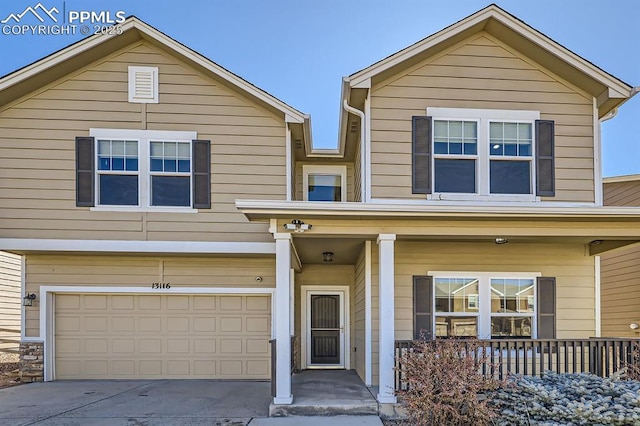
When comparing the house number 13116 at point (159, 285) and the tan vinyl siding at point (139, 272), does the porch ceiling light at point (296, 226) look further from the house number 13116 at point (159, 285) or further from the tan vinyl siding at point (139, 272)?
the house number 13116 at point (159, 285)

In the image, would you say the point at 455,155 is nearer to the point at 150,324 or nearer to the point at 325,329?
the point at 325,329

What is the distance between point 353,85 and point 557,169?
3694 mm

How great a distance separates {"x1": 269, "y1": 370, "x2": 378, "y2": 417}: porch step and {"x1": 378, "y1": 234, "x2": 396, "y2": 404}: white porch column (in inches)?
10.8

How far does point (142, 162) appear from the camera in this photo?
8391mm

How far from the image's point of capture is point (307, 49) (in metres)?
33.2

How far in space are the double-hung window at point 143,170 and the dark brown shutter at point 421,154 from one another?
3675 millimetres

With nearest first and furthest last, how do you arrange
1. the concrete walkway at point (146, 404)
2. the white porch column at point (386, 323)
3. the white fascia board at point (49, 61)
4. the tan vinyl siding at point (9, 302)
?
1. the concrete walkway at point (146, 404)
2. the white porch column at point (386, 323)
3. the white fascia board at point (49, 61)
4. the tan vinyl siding at point (9, 302)

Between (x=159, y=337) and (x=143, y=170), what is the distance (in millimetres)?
3218

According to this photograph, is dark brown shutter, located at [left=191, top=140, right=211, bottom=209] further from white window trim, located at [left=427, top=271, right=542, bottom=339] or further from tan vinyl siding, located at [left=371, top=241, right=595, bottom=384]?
white window trim, located at [left=427, top=271, right=542, bottom=339]

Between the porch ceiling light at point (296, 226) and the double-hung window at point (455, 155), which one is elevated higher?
the double-hung window at point (455, 155)

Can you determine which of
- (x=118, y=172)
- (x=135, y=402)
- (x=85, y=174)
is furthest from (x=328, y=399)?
(x=85, y=174)

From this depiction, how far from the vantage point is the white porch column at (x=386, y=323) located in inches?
252

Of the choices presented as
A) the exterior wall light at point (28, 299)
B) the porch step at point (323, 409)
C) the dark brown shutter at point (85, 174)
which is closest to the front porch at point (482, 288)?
the porch step at point (323, 409)

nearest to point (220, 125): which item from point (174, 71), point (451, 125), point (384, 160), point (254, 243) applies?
point (174, 71)
